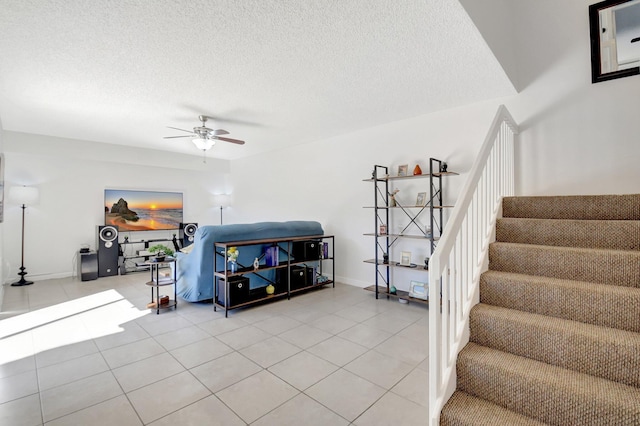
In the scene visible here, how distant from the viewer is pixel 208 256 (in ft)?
12.6

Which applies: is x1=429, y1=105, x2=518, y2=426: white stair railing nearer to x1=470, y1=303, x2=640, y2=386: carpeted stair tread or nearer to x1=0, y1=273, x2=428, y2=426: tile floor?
x1=470, y1=303, x2=640, y2=386: carpeted stair tread

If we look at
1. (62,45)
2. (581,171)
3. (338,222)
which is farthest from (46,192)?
(581,171)

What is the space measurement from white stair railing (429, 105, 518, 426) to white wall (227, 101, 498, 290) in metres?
1.33

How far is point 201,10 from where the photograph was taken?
6.70 feet

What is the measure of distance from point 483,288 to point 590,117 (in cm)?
231

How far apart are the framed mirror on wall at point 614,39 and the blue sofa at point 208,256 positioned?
3.92m

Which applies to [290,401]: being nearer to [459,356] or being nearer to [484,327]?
[459,356]

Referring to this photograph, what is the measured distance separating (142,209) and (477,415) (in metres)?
6.99

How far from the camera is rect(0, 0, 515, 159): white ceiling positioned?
2.07 meters

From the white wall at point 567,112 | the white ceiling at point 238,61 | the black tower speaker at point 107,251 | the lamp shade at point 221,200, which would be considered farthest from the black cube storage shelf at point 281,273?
the lamp shade at point 221,200

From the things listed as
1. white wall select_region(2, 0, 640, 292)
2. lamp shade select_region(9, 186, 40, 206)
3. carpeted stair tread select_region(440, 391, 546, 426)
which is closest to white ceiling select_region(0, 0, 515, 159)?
white wall select_region(2, 0, 640, 292)

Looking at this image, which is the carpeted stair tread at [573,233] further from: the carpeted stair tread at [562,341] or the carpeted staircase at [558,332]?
the carpeted stair tread at [562,341]

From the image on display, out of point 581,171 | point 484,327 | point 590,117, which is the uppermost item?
point 590,117

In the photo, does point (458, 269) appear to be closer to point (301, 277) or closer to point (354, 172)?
point (301, 277)
